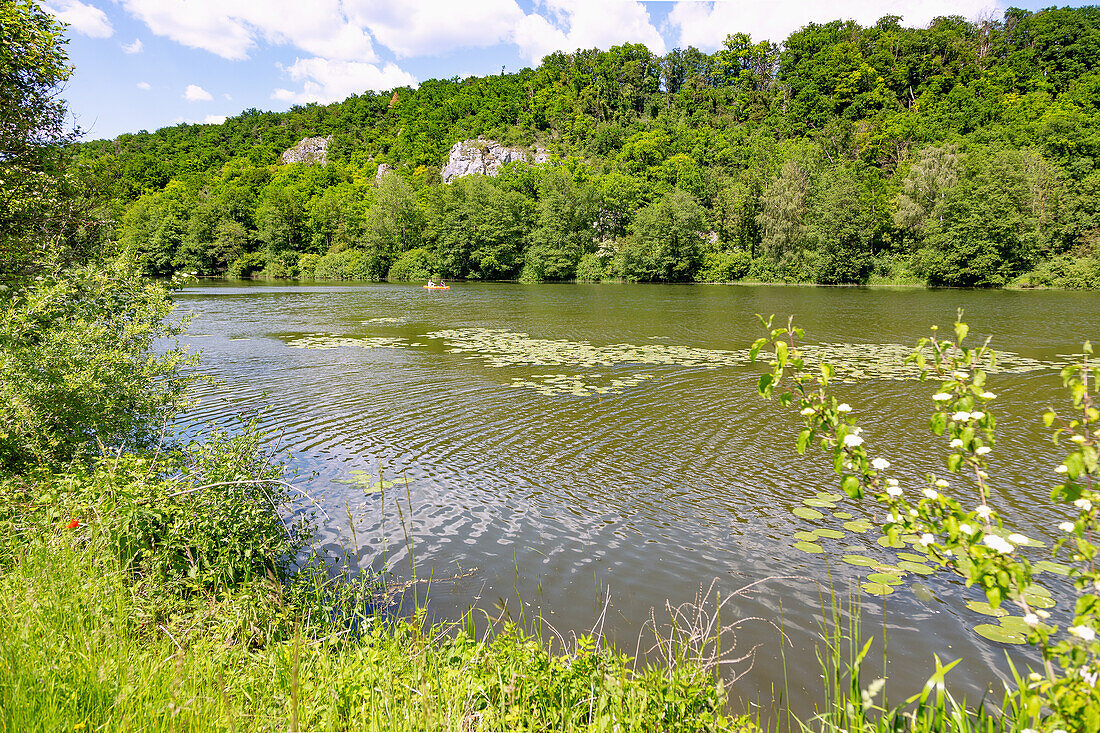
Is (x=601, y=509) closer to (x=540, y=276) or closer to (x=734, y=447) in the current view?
(x=734, y=447)

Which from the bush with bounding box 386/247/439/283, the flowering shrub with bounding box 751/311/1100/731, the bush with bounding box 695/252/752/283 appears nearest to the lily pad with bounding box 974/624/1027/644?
the flowering shrub with bounding box 751/311/1100/731

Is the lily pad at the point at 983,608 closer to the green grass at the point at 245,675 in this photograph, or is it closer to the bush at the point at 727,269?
the green grass at the point at 245,675

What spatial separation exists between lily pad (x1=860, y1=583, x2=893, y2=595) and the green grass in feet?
10.6

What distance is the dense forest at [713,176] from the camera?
58250 mm

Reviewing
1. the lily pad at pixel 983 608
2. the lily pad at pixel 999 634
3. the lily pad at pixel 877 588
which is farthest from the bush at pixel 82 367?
the lily pad at pixel 983 608

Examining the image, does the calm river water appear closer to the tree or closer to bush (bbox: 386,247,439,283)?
the tree

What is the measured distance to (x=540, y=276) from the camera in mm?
75312

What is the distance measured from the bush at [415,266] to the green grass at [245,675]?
250ft

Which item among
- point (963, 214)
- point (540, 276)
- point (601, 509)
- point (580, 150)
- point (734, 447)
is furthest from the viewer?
point (580, 150)

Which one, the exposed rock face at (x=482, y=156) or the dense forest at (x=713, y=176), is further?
the exposed rock face at (x=482, y=156)

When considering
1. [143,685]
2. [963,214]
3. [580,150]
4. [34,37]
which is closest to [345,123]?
[580,150]

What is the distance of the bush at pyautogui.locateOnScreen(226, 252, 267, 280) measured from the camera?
88562mm

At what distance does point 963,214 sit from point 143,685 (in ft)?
230

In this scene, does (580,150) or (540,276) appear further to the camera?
(580,150)
